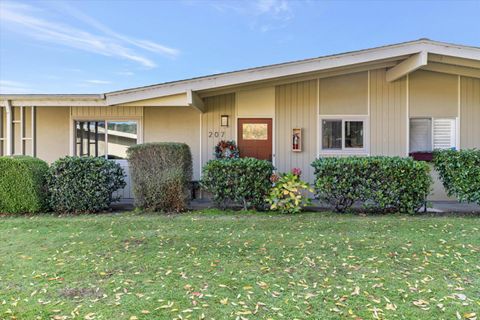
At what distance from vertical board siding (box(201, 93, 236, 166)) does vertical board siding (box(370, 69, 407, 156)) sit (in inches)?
147

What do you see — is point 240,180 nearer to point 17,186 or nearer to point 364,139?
point 364,139

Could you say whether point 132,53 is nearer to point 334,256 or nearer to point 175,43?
point 175,43

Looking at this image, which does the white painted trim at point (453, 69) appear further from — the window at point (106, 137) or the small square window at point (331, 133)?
the window at point (106, 137)

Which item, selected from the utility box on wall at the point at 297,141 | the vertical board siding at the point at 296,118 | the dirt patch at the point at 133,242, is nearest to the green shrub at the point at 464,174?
the vertical board siding at the point at 296,118

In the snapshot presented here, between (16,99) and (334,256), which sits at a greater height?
(16,99)

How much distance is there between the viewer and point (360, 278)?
3.26 metres

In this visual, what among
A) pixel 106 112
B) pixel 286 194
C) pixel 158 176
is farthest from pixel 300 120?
pixel 106 112

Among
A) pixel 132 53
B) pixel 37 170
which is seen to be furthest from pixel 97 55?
pixel 37 170

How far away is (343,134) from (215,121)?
11.4 ft

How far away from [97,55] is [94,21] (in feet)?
8.88

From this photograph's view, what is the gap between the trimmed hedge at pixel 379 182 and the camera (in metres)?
6.09

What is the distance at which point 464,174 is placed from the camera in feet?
20.1

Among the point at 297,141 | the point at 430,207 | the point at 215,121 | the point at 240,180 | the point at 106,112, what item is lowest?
the point at 430,207

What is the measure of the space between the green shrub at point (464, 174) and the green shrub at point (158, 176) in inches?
220
